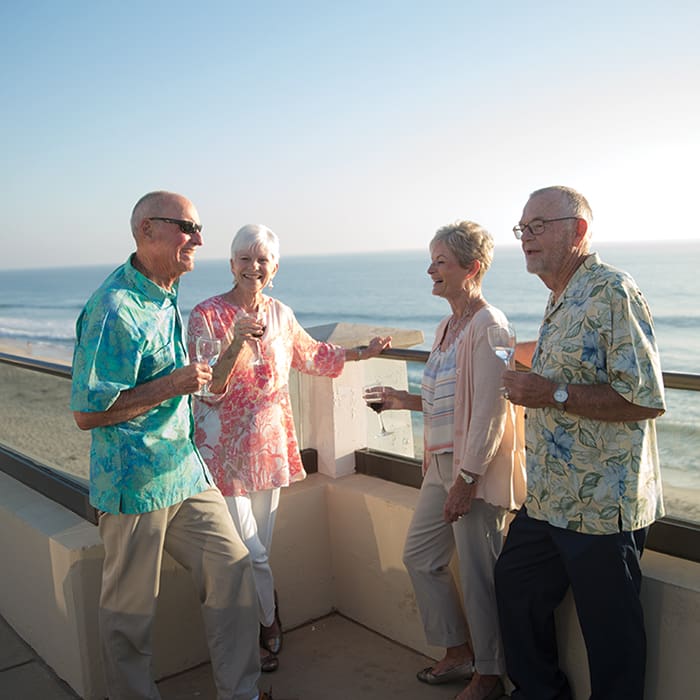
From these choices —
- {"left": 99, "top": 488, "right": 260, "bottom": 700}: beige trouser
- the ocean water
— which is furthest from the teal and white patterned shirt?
the ocean water

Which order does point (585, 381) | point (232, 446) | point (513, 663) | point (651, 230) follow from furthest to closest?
point (651, 230), point (232, 446), point (513, 663), point (585, 381)

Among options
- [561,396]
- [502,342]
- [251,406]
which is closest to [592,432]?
[561,396]

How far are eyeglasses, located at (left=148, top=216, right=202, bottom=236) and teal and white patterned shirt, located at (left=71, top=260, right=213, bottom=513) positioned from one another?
0.21 meters

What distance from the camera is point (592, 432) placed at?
277 cm

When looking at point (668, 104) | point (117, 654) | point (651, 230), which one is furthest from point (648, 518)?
point (651, 230)

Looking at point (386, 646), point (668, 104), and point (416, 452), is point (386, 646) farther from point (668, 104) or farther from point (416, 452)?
point (668, 104)

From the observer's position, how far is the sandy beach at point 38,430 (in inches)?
183

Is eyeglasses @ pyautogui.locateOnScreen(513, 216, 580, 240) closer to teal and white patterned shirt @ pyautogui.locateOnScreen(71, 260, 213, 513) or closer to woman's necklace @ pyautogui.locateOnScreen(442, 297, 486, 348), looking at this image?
woman's necklace @ pyautogui.locateOnScreen(442, 297, 486, 348)

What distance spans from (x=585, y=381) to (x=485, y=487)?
728 millimetres

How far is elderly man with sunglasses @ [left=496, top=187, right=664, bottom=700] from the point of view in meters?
2.69

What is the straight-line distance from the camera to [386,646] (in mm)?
4090

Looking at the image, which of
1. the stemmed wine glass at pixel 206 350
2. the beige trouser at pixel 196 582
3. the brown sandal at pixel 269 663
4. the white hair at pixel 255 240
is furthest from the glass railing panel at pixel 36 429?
the stemmed wine glass at pixel 206 350

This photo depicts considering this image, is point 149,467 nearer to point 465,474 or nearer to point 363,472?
point 465,474

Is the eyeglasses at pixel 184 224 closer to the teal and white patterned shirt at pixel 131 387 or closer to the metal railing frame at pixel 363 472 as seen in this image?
the teal and white patterned shirt at pixel 131 387
